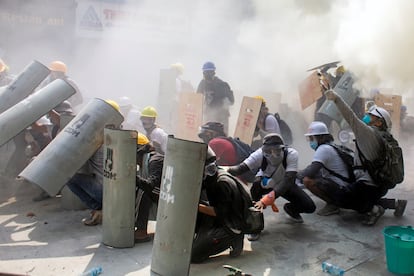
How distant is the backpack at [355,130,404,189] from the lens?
14.4ft

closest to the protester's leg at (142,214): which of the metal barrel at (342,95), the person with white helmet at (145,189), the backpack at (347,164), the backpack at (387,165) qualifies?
the person with white helmet at (145,189)

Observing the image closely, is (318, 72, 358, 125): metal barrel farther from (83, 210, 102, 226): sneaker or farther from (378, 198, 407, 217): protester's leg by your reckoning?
(83, 210, 102, 226): sneaker

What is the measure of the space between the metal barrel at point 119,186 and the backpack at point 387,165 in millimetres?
2360

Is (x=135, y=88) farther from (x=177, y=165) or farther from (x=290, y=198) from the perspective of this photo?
(x=177, y=165)

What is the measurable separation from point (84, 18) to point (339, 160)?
1170 centimetres

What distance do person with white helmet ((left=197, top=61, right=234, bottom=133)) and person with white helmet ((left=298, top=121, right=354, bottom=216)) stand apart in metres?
2.87

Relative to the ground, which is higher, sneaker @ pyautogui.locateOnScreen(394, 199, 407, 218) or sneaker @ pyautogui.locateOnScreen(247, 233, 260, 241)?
sneaker @ pyautogui.locateOnScreen(394, 199, 407, 218)

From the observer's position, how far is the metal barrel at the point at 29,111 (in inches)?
191

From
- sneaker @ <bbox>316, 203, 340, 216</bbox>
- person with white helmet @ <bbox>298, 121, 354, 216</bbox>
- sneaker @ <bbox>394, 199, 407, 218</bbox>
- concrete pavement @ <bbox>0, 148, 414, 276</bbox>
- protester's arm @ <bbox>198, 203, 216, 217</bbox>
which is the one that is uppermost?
person with white helmet @ <bbox>298, 121, 354, 216</bbox>

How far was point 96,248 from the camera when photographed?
3961 millimetres

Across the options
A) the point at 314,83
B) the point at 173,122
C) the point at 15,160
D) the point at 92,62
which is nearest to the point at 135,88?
the point at 92,62

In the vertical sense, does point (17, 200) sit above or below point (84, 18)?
below

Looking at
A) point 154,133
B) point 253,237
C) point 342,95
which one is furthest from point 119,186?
point 342,95

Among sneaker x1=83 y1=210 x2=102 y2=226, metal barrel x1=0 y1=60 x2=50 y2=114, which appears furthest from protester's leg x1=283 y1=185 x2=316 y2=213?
metal barrel x1=0 y1=60 x2=50 y2=114
